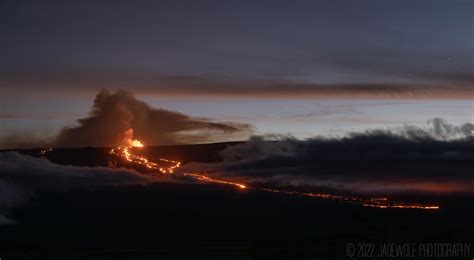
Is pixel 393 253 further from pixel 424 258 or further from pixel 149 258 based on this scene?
pixel 149 258

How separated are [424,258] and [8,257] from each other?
10731 cm

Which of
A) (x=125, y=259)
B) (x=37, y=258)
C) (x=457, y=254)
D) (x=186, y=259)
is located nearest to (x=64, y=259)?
(x=37, y=258)

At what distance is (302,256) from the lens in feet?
587

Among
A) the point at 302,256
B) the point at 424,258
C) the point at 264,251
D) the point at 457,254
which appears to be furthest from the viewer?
the point at 264,251

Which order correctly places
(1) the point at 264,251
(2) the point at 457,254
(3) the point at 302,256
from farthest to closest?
(1) the point at 264,251, (3) the point at 302,256, (2) the point at 457,254

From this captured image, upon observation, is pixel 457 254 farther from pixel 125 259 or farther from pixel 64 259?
pixel 64 259

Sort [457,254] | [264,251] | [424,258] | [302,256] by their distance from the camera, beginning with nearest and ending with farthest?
[424,258] < [457,254] < [302,256] < [264,251]

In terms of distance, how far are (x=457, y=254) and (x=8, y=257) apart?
112869 millimetres

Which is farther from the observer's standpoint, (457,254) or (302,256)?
(302,256)

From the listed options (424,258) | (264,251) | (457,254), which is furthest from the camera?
(264,251)

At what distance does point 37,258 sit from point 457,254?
103126mm

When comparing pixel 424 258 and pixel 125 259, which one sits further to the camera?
pixel 125 259

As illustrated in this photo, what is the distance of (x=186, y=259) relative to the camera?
181 m

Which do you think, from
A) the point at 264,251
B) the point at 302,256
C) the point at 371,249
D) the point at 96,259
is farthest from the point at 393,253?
the point at 96,259
